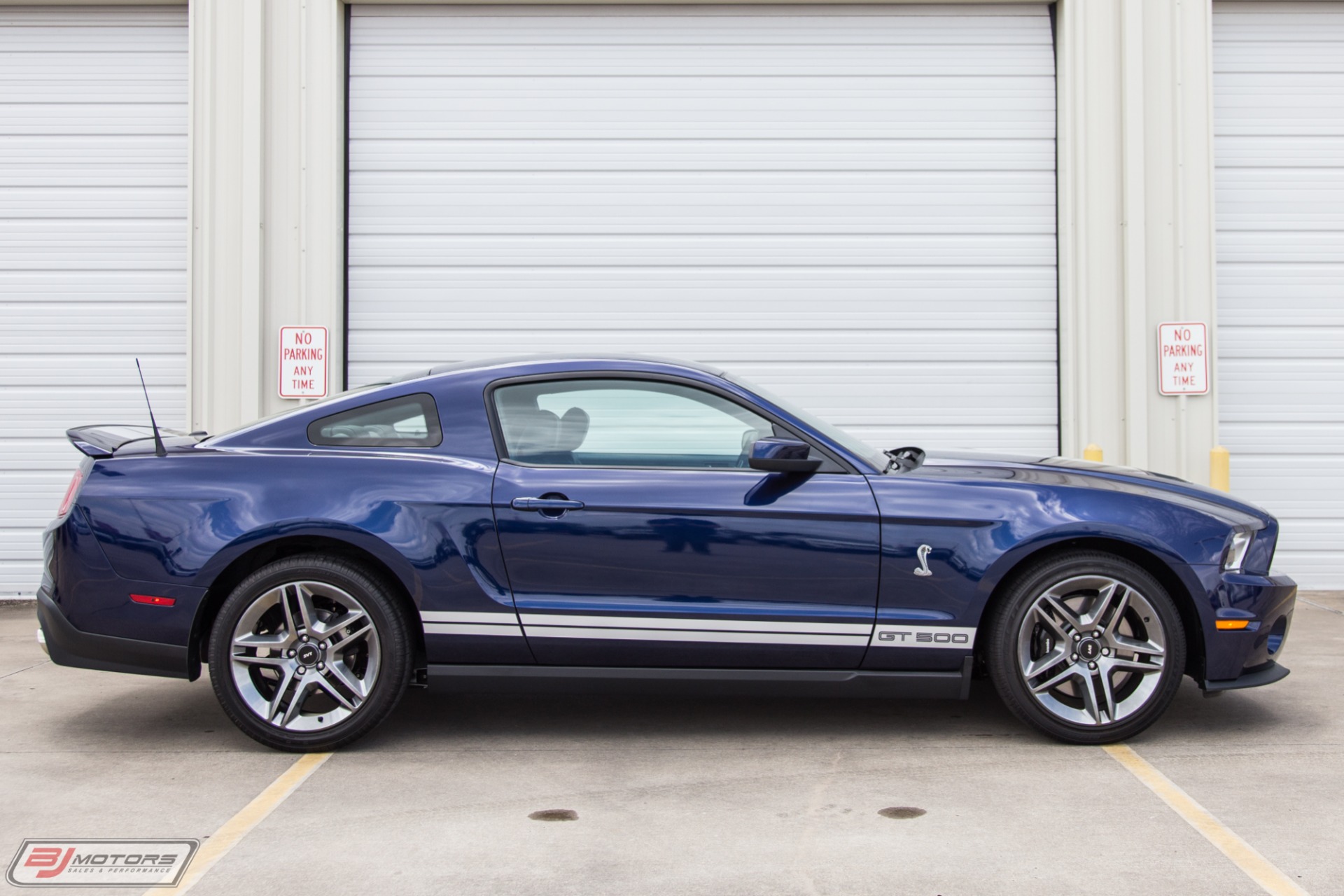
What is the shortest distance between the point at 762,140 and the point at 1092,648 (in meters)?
5.11

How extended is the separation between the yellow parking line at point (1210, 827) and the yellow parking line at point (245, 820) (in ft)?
9.03

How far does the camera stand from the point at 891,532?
4.26 metres

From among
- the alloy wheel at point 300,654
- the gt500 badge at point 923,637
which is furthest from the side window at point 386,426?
the gt500 badge at point 923,637

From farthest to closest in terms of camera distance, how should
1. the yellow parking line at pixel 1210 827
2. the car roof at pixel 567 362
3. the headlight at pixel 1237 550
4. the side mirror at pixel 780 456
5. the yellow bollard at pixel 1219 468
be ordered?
the yellow bollard at pixel 1219 468 < the car roof at pixel 567 362 < the headlight at pixel 1237 550 < the side mirror at pixel 780 456 < the yellow parking line at pixel 1210 827

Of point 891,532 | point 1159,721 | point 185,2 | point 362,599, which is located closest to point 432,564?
point 362,599

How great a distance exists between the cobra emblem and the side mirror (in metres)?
0.49

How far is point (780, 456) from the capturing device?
13.8ft

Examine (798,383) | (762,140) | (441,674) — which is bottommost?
(441,674)

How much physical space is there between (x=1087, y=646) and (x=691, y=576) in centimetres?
143

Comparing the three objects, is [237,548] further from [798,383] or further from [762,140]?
[762,140]

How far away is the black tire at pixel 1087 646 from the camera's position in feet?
14.0

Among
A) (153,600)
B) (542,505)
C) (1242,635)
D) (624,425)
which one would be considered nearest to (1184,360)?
(1242,635)

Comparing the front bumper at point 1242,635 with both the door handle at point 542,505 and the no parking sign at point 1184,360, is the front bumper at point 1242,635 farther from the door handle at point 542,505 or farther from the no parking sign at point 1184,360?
the no parking sign at point 1184,360

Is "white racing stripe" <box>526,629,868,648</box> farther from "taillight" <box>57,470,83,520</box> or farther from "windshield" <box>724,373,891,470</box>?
"taillight" <box>57,470,83,520</box>
